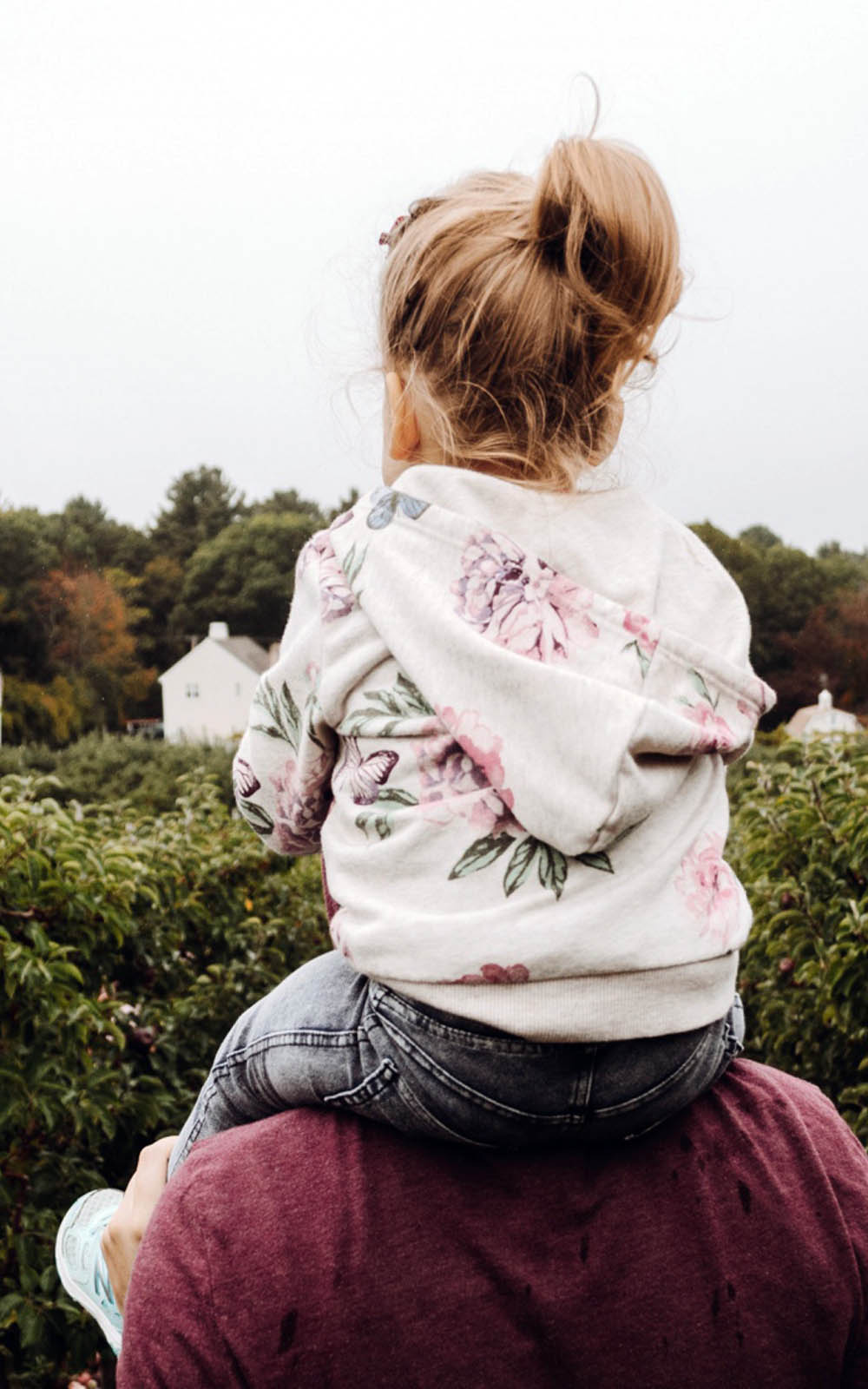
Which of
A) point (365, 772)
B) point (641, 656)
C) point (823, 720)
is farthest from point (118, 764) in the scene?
point (641, 656)

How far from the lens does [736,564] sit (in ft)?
126

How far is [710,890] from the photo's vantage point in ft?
4.10

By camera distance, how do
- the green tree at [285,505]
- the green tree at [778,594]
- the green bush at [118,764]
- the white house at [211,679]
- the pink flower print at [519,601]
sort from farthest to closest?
1. the green tree at [285,505]
2. the white house at [211,679]
3. the green tree at [778,594]
4. the green bush at [118,764]
5. the pink flower print at [519,601]

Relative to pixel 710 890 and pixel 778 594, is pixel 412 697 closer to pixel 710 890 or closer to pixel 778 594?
pixel 710 890

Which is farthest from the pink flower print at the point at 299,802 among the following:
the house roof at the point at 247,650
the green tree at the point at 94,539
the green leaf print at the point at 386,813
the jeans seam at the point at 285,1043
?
the green tree at the point at 94,539

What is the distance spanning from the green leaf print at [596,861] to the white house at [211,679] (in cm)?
4333

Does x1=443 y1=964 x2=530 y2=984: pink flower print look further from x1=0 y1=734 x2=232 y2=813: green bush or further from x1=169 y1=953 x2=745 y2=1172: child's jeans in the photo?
x1=0 y1=734 x2=232 y2=813: green bush

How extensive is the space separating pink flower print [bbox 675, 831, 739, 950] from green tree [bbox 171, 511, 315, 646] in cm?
4362

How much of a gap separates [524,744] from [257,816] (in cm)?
41

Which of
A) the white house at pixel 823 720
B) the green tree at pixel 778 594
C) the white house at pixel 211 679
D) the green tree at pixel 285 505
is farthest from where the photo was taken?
the green tree at pixel 285 505

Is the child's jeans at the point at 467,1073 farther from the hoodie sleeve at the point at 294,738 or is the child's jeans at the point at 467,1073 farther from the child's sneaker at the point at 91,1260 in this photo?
the child's sneaker at the point at 91,1260

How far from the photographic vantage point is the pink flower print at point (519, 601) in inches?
48.9

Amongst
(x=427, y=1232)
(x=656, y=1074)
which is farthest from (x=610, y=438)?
(x=427, y=1232)

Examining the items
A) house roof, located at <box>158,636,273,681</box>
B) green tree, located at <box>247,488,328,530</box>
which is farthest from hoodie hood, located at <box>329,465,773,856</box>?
green tree, located at <box>247,488,328,530</box>
